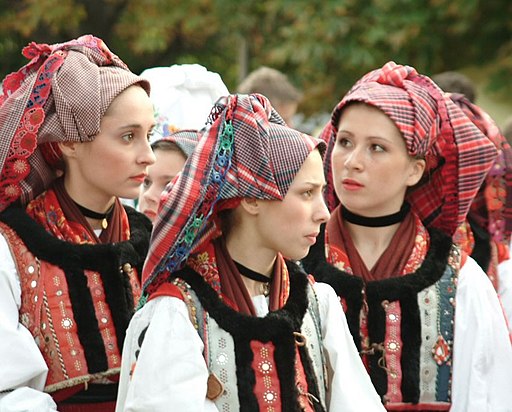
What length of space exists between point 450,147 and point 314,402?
1.22 metres

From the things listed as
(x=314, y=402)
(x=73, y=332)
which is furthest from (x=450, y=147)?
(x=73, y=332)

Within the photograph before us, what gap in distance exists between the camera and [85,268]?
384cm

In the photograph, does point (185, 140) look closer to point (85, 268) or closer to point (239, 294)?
point (85, 268)

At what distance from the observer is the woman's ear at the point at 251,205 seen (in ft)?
11.3

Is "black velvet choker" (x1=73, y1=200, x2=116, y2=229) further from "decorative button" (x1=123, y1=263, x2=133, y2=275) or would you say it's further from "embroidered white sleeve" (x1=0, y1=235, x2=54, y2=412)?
"embroidered white sleeve" (x1=0, y1=235, x2=54, y2=412)

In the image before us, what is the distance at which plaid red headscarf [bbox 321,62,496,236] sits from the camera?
4.11 meters

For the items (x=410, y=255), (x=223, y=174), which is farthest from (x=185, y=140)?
(x=223, y=174)

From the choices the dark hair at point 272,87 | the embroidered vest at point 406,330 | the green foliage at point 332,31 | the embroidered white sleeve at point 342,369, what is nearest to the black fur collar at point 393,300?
the embroidered vest at point 406,330

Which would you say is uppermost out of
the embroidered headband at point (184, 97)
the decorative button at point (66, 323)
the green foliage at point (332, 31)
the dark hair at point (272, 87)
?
the green foliage at point (332, 31)

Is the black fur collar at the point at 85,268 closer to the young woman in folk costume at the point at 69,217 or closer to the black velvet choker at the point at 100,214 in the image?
the young woman in folk costume at the point at 69,217

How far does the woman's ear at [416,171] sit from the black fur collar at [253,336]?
96 centimetres

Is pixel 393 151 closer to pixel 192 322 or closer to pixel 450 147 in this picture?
pixel 450 147

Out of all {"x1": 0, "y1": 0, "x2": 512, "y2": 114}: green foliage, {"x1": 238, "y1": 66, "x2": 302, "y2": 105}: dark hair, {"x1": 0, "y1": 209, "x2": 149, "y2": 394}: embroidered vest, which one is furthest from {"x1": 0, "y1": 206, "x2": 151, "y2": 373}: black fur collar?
{"x1": 0, "y1": 0, "x2": 512, "y2": 114}: green foliage

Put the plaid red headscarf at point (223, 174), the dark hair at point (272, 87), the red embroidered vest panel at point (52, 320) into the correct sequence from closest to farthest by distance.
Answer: the plaid red headscarf at point (223, 174), the red embroidered vest panel at point (52, 320), the dark hair at point (272, 87)
